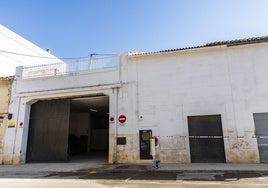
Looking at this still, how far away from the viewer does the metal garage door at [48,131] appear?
13.6m

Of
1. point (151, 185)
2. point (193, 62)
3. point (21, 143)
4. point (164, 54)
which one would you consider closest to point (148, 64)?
point (164, 54)

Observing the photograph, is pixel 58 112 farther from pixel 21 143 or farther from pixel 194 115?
pixel 194 115

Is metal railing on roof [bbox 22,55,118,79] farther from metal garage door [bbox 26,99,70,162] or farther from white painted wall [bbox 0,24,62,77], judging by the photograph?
white painted wall [bbox 0,24,62,77]

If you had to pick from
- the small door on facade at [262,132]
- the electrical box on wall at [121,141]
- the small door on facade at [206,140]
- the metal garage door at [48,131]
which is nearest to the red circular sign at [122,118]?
the electrical box on wall at [121,141]

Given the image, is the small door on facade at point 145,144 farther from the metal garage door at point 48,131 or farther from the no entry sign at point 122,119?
the metal garage door at point 48,131

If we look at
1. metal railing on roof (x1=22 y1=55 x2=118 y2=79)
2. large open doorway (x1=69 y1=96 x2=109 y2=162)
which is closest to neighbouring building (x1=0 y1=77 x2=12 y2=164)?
metal railing on roof (x1=22 y1=55 x2=118 y2=79)

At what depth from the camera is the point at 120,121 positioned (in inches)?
480

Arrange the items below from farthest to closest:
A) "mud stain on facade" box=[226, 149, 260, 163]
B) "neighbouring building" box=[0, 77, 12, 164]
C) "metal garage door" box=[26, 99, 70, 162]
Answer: "neighbouring building" box=[0, 77, 12, 164] < "metal garage door" box=[26, 99, 70, 162] < "mud stain on facade" box=[226, 149, 260, 163]

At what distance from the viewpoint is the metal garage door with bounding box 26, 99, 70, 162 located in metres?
13.6

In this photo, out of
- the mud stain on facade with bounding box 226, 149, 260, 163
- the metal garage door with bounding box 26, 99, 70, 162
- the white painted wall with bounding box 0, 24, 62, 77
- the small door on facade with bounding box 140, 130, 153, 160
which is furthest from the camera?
the white painted wall with bounding box 0, 24, 62, 77

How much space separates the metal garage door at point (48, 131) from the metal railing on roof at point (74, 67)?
1854 millimetres

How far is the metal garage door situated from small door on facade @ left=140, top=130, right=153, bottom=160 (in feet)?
15.7

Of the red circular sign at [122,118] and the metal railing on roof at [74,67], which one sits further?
the metal railing on roof at [74,67]

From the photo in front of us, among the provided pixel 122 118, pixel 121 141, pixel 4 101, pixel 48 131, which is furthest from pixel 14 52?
pixel 121 141
